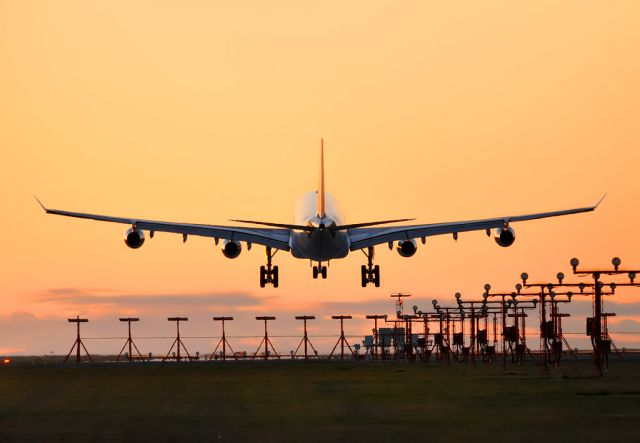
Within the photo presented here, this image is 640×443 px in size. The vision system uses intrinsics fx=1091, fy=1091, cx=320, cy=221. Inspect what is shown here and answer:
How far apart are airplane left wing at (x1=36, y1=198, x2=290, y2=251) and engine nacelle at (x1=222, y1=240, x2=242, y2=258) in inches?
19.6

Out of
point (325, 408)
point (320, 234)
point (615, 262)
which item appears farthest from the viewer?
point (320, 234)

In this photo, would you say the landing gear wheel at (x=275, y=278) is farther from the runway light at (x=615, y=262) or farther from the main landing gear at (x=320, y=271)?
the runway light at (x=615, y=262)

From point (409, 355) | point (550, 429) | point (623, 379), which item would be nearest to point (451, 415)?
point (550, 429)

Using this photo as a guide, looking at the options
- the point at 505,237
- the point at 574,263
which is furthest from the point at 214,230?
the point at 574,263

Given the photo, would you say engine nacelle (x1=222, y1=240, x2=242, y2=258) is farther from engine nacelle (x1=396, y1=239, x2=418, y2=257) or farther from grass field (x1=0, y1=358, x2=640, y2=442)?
grass field (x1=0, y1=358, x2=640, y2=442)

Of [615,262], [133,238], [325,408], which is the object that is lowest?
[325,408]

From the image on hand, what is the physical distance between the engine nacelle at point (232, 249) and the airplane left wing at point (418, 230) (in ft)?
26.2

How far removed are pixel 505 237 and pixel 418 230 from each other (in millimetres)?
7406

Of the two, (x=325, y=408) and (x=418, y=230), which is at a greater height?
(x=418, y=230)

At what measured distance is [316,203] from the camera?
8075cm

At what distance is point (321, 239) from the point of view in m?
70.3

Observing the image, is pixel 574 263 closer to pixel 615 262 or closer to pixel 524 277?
pixel 615 262

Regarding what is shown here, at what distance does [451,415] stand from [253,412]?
6.64 meters

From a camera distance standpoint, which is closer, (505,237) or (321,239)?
(321,239)
